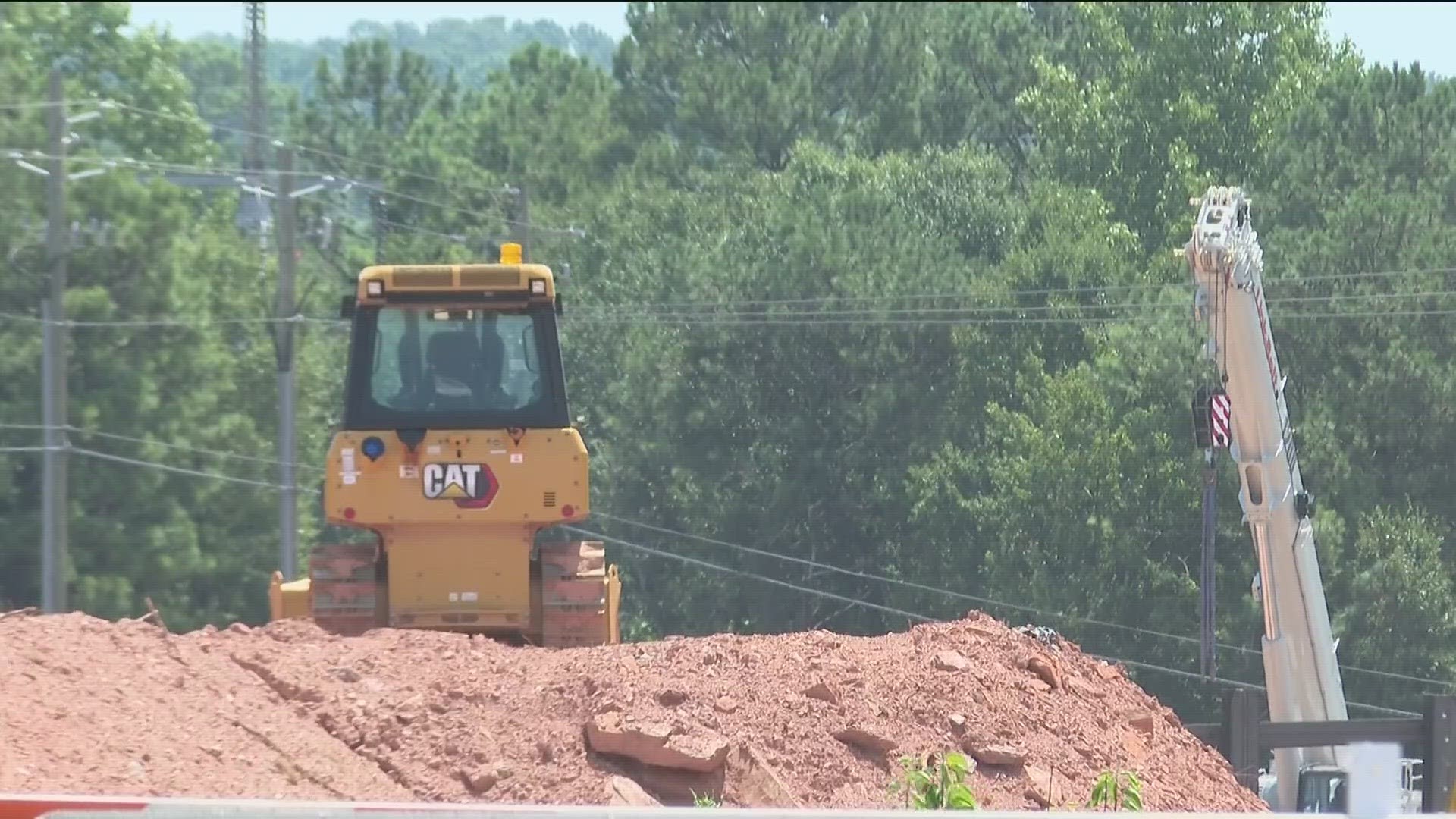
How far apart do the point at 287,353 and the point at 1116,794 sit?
26723mm

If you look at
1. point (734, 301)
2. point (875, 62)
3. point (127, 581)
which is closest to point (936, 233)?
point (734, 301)

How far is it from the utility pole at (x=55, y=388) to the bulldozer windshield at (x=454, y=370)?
21474mm

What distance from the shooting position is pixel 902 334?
4488 centimetres

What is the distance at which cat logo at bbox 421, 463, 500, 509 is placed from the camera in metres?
13.8

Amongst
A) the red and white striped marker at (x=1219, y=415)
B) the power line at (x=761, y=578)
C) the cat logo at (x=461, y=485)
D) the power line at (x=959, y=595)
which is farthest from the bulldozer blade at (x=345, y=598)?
the power line at (x=761, y=578)

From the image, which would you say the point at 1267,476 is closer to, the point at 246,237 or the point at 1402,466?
the point at 1402,466

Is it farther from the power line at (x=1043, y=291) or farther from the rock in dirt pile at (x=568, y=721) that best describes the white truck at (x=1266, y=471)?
the power line at (x=1043, y=291)

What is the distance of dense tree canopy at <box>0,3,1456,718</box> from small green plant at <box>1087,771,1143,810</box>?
22997mm

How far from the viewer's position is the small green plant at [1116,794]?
31.7 feet

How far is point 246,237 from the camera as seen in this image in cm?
5675

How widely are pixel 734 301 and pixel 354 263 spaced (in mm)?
17326

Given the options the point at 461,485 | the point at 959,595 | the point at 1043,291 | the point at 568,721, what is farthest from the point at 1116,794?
the point at 1043,291

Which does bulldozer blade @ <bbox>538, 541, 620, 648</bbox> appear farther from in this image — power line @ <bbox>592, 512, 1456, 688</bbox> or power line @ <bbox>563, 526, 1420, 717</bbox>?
power line @ <bbox>563, 526, 1420, 717</bbox>

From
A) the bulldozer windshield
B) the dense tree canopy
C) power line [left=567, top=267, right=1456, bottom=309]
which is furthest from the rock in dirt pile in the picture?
power line [left=567, top=267, right=1456, bottom=309]
